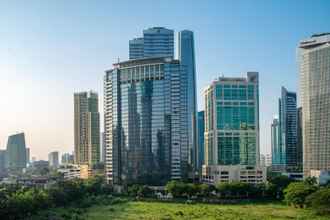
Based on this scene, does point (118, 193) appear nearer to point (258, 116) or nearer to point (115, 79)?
point (115, 79)

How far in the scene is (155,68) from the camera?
67.4 meters

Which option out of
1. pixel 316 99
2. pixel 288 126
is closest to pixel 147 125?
pixel 316 99

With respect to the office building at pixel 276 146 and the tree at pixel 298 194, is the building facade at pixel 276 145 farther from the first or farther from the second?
the tree at pixel 298 194

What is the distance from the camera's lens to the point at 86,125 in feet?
319

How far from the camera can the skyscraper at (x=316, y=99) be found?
6669 centimetres

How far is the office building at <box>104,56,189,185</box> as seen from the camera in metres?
66.9

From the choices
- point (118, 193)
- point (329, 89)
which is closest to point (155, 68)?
point (118, 193)

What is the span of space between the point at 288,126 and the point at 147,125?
47.4 metres

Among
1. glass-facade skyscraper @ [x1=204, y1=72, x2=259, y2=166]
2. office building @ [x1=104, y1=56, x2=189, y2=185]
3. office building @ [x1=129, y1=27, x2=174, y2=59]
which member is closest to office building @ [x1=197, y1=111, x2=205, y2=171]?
office building @ [x1=129, y1=27, x2=174, y2=59]

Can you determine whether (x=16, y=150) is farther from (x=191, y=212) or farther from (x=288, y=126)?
(x=191, y=212)

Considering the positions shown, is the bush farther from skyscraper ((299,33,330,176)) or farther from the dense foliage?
skyscraper ((299,33,330,176))

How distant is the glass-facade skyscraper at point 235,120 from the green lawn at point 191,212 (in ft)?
74.0

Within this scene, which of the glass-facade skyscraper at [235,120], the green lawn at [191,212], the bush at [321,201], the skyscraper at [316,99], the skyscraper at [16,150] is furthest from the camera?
the skyscraper at [16,150]

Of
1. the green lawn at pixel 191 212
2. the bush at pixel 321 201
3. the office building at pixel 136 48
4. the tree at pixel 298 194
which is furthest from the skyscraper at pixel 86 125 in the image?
the bush at pixel 321 201
